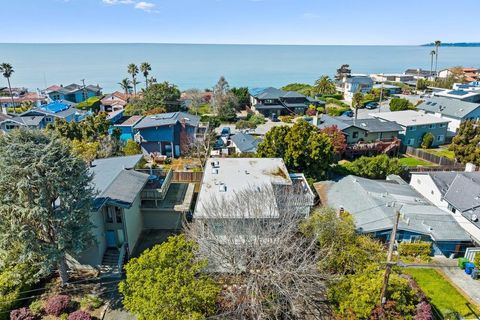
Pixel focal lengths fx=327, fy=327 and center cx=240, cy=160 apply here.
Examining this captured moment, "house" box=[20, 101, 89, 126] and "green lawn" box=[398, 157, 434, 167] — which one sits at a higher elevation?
"house" box=[20, 101, 89, 126]

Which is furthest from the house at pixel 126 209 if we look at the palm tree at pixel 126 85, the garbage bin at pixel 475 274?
the palm tree at pixel 126 85

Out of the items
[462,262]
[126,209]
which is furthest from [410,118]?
[126,209]

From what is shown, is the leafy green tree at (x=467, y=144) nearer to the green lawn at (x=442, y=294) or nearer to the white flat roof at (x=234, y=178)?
the green lawn at (x=442, y=294)

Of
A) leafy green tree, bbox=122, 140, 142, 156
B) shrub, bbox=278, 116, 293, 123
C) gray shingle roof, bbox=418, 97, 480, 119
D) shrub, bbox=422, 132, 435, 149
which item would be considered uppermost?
gray shingle roof, bbox=418, 97, 480, 119

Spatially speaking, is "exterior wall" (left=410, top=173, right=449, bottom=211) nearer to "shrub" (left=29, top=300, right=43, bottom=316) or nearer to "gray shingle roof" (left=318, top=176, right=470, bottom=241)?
"gray shingle roof" (left=318, top=176, right=470, bottom=241)

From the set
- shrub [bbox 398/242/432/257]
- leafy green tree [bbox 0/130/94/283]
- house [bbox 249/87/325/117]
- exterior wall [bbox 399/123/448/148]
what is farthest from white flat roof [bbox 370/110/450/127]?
leafy green tree [bbox 0/130/94/283]

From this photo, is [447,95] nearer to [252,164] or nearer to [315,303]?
[252,164]

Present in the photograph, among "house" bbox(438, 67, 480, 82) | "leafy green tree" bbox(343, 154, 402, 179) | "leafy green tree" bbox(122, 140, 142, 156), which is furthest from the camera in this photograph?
"house" bbox(438, 67, 480, 82)

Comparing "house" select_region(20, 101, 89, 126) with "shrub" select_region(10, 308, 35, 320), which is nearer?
"shrub" select_region(10, 308, 35, 320)
